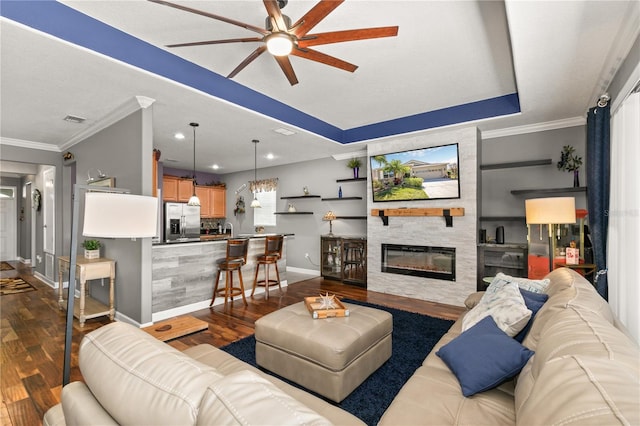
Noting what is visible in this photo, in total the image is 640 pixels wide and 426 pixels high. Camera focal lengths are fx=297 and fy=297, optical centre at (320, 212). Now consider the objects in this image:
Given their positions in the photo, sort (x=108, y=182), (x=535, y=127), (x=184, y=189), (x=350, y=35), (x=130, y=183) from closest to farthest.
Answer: (x=350, y=35) → (x=130, y=183) → (x=108, y=182) → (x=535, y=127) → (x=184, y=189)

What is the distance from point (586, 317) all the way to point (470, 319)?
0.86 m

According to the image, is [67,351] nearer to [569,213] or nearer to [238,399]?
[238,399]

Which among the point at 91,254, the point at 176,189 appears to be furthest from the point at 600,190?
the point at 176,189

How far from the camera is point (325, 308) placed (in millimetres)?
2547

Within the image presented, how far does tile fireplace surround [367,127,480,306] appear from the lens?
4.29m

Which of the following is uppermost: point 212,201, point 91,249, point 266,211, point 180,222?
point 212,201

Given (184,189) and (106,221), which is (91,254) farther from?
(184,189)

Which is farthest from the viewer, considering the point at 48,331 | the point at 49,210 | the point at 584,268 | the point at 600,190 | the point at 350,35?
the point at 49,210

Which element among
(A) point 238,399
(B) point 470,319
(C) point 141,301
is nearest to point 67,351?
(A) point 238,399

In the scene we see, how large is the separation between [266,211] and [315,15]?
6.20 metres

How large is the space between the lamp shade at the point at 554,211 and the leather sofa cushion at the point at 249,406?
3.29 metres

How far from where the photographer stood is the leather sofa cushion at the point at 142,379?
0.71 meters

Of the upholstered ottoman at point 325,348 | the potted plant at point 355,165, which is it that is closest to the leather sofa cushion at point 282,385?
the upholstered ottoman at point 325,348

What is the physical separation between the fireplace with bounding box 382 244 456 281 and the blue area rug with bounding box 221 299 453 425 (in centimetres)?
94
